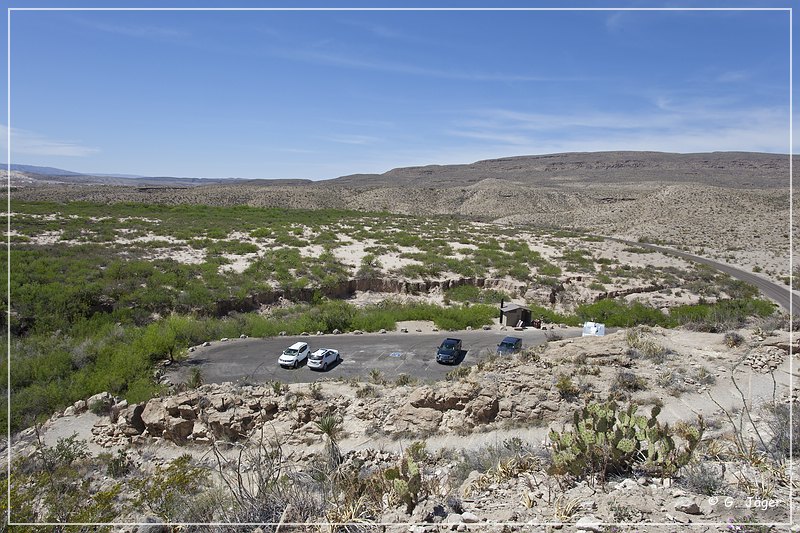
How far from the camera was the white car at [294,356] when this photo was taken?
18.9m

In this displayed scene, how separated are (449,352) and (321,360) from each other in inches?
211

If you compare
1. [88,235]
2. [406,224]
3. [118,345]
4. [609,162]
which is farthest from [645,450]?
[609,162]

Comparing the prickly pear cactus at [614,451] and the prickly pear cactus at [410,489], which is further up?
the prickly pear cactus at [614,451]

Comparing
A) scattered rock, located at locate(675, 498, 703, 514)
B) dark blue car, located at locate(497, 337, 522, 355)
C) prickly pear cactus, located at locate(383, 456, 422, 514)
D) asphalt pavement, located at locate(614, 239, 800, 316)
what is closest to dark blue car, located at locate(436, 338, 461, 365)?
dark blue car, located at locate(497, 337, 522, 355)

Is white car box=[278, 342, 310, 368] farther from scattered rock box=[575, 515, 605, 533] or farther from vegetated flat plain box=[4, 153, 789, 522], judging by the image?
scattered rock box=[575, 515, 605, 533]

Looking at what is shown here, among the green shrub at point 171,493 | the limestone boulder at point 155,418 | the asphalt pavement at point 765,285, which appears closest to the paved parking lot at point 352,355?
the limestone boulder at point 155,418

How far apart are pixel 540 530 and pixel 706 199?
104 meters

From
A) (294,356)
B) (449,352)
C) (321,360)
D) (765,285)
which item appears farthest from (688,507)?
(765,285)

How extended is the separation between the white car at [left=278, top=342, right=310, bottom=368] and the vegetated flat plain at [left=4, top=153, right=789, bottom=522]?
3283 millimetres

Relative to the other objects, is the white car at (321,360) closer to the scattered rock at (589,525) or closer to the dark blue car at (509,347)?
the dark blue car at (509,347)

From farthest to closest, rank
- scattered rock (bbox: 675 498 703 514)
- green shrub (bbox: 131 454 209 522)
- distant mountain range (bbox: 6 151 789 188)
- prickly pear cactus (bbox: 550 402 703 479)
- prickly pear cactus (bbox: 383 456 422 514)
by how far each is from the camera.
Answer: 1. distant mountain range (bbox: 6 151 789 188)
2. green shrub (bbox: 131 454 209 522)
3. prickly pear cactus (bbox: 550 402 703 479)
4. prickly pear cactus (bbox: 383 456 422 514)
5. scattered rock (bbox: 675 498 703 514)

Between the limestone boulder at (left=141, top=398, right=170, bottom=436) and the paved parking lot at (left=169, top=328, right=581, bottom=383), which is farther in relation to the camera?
the paved parking lot at (left=169, top=328, right=581, bottom=383)

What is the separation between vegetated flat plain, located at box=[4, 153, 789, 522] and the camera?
8.50 m

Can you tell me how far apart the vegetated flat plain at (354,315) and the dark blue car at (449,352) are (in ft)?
8.98
